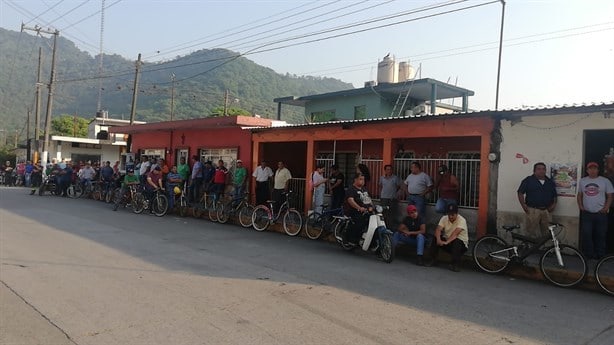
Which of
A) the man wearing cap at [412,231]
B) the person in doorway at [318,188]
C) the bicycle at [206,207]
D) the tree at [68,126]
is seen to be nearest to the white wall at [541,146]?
the man wearing cap at [412,231]

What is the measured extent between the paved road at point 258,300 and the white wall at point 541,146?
89.4 inches

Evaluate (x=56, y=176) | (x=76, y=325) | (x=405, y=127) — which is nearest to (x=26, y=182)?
(x=56, y=176)

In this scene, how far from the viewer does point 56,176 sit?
22812 millimetres

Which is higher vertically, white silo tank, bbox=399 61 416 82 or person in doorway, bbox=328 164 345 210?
white silo tank, bbox=399 61 416 82

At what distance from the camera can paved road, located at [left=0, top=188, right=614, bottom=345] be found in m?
4.84

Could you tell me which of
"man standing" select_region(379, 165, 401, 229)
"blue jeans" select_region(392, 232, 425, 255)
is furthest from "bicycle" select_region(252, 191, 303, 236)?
"blue jeans" select_region(392, 232, 425, 255)

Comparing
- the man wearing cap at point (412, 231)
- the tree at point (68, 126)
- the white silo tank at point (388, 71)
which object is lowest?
the man wearing cap at point (412, 231)

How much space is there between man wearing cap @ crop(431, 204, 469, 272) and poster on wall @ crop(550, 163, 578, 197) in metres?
2.12

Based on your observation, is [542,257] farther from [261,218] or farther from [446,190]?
Answer: [261,218]

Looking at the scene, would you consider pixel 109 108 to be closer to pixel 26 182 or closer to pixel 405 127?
pixel 26 182

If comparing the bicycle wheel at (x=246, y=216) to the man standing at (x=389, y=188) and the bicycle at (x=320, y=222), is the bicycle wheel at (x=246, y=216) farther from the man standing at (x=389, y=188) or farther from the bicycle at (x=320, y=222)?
the man standing at (x=389, y=188)

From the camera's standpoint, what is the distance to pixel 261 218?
13188mm

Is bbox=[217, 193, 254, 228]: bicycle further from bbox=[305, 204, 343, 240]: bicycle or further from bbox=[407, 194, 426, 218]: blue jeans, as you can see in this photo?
bbox=[407, 194, 426, 218]: blue jeans

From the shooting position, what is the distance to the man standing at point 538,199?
354 inches
